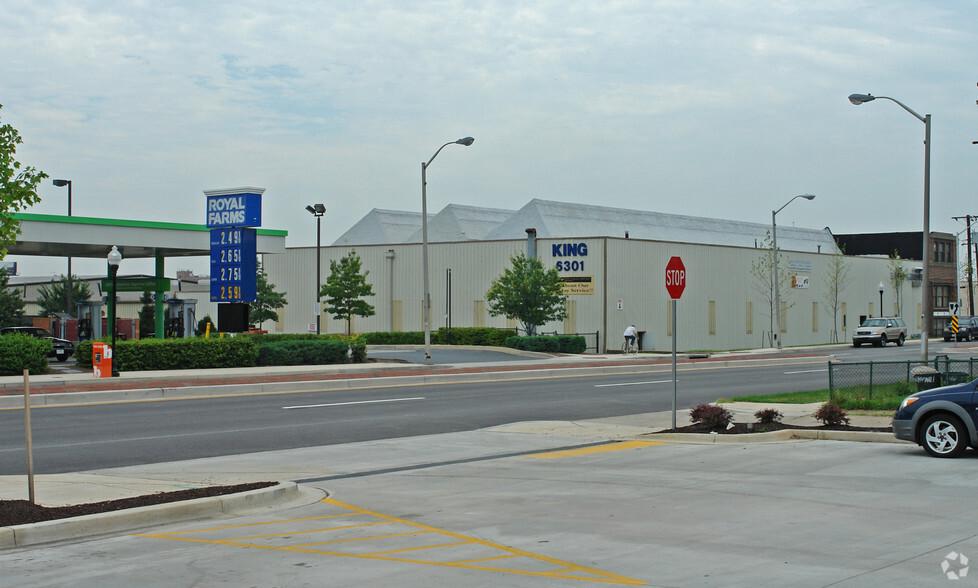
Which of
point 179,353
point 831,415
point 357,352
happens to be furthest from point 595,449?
point 357,352

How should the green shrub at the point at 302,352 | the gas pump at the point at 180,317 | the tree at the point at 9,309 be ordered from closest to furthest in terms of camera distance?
the green shrub at the point at 302,352 → the gas pump at the point at 180,317 → the tree at the point at 9,309

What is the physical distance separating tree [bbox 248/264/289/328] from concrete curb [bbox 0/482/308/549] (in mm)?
51705

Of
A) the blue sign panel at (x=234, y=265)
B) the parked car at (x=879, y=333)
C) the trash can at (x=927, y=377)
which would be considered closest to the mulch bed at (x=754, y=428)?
the trash can at (x=927, y=377)

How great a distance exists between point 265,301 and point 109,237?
2694 centimetres

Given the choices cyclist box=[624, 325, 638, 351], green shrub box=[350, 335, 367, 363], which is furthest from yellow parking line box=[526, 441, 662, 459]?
cyclist box=[624, 325, 638, 351]

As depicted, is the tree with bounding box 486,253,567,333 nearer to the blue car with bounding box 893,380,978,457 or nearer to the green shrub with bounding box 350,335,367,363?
the green shrub with bounding box 350,335,367,363

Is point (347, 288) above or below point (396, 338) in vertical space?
above

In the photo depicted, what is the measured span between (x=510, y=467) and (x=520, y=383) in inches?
620

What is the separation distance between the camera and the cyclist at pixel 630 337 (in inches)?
1924

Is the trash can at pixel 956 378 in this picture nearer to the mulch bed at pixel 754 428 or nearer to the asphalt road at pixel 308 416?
the mulch bed at pixel 754 428

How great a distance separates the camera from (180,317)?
54500 millimetres

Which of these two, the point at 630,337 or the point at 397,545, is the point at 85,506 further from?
the point at 630,337

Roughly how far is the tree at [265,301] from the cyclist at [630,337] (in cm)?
2401

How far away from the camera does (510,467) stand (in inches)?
512
